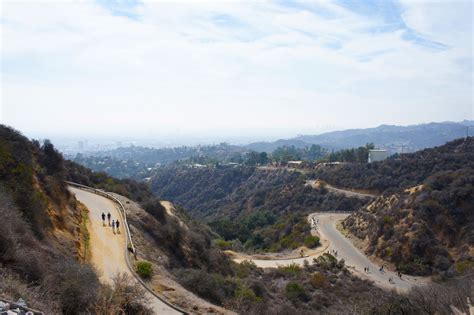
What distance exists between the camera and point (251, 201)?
69062mm

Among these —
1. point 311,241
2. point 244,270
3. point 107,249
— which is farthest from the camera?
point 311,241

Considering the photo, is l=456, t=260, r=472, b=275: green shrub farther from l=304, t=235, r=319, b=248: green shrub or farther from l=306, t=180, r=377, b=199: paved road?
l=306, t=180, r=377, b=199: paved road

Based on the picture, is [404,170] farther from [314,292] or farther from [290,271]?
[314,292]

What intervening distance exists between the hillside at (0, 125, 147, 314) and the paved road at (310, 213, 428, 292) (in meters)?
19.2

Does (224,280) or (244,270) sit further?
(244,270)

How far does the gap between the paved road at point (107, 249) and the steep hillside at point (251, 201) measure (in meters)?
22.0

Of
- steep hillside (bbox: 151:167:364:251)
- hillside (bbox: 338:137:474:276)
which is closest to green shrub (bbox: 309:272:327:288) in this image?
hillside (bbox: 338:137:474:276)

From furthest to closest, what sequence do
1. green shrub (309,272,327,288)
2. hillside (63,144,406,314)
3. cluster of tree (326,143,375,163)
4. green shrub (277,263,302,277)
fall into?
cluster of tree (326,143,375,163) → green shrub (277,263,302,277) → green shrub (309,272,327,288) → hillside (63,144,406,314)

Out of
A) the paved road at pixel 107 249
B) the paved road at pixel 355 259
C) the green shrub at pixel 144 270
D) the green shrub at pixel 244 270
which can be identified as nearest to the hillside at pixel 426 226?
the paved road at pixel 355 259

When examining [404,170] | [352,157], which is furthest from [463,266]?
[352,157]

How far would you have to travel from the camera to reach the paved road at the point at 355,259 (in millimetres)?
26062

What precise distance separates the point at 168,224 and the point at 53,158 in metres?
7.08

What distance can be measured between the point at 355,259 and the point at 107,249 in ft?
77.2

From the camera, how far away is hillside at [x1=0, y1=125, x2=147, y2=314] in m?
7.83
